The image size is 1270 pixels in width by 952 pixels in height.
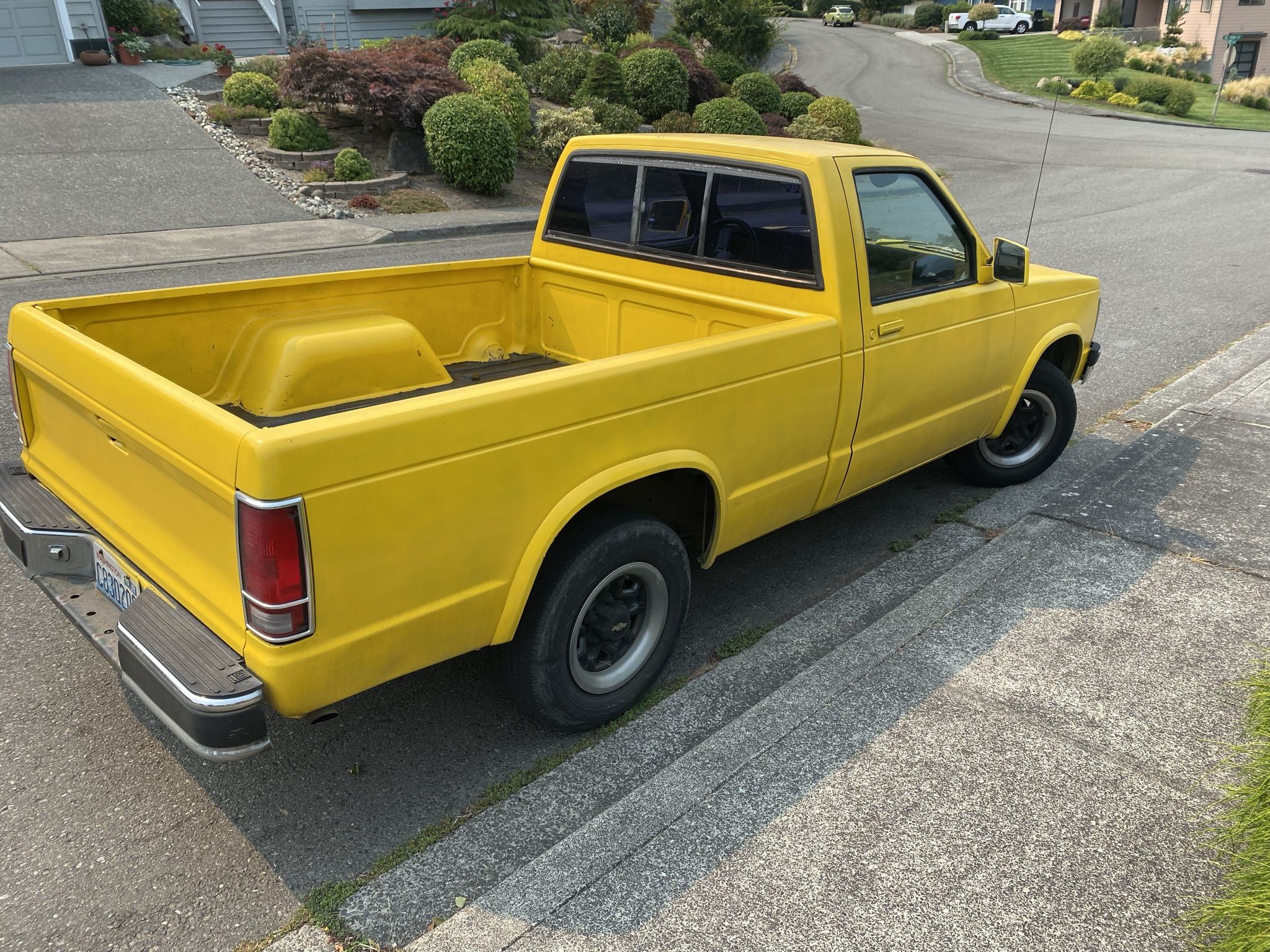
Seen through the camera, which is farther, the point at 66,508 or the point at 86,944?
the point at 66,508

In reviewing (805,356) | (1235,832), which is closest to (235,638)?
(805,356)

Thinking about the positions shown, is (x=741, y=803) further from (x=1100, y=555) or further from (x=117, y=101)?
(x=117, y=101)

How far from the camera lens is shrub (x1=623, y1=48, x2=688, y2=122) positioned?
69.4 feet

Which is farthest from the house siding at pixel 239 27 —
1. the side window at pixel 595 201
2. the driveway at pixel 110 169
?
the side window at pixel 595 201

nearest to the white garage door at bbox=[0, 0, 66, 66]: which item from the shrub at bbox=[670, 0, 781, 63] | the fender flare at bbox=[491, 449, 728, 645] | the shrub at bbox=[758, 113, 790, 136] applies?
the shrub at bbox=[758, 113, 790, 136]

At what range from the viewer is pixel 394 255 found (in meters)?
12.2

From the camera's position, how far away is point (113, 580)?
324 centimetres

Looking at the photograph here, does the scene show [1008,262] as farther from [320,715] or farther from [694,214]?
[320,715]

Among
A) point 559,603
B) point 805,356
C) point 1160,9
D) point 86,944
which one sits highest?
point 1160,9

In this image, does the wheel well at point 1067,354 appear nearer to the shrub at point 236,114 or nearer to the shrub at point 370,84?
the shrub at point 370,84

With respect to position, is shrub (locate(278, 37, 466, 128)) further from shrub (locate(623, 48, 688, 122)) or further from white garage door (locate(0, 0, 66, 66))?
white garage door (locate(0, 0, 66, 66))

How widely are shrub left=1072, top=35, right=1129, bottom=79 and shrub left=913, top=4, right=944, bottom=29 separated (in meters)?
17.9

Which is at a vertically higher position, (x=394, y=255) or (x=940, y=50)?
(x=940, y=50)

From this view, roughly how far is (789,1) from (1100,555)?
235ft
